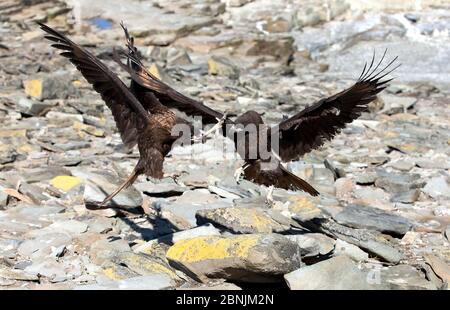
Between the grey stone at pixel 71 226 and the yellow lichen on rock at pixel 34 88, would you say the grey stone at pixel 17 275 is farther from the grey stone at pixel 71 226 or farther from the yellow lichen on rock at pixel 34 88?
the yellow lichen on rock at pixel 34 88

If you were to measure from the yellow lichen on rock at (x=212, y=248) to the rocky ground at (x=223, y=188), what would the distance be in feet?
0.04

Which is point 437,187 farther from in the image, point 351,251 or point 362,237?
point 351,251

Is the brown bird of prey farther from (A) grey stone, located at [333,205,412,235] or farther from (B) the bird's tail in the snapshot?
(A) grey stone, located at [333,205,412,235]

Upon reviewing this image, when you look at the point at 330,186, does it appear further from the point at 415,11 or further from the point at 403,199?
the point at 415,11

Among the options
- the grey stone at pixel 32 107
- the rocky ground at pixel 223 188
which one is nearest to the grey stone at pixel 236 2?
the rocky ground at pixel 223 188

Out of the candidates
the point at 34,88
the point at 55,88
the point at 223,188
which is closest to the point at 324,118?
the point at 223,188

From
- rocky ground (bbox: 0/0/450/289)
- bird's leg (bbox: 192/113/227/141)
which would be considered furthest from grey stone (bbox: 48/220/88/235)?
bird's leg (bbox: 192/113/227/141)

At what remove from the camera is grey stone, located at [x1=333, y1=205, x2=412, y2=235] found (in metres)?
6.48

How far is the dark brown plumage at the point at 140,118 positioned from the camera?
5.54m

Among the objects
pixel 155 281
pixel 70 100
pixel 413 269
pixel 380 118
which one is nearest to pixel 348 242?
pixel 413 269

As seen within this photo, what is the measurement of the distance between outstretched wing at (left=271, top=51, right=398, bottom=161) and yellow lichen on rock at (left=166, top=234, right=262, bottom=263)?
51.8 inches

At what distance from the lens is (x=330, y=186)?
8180mm

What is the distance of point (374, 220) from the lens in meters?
6.61

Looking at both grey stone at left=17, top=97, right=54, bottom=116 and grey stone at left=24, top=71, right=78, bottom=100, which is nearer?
grey stone at left=17, top=97, right=54, bottom=116
